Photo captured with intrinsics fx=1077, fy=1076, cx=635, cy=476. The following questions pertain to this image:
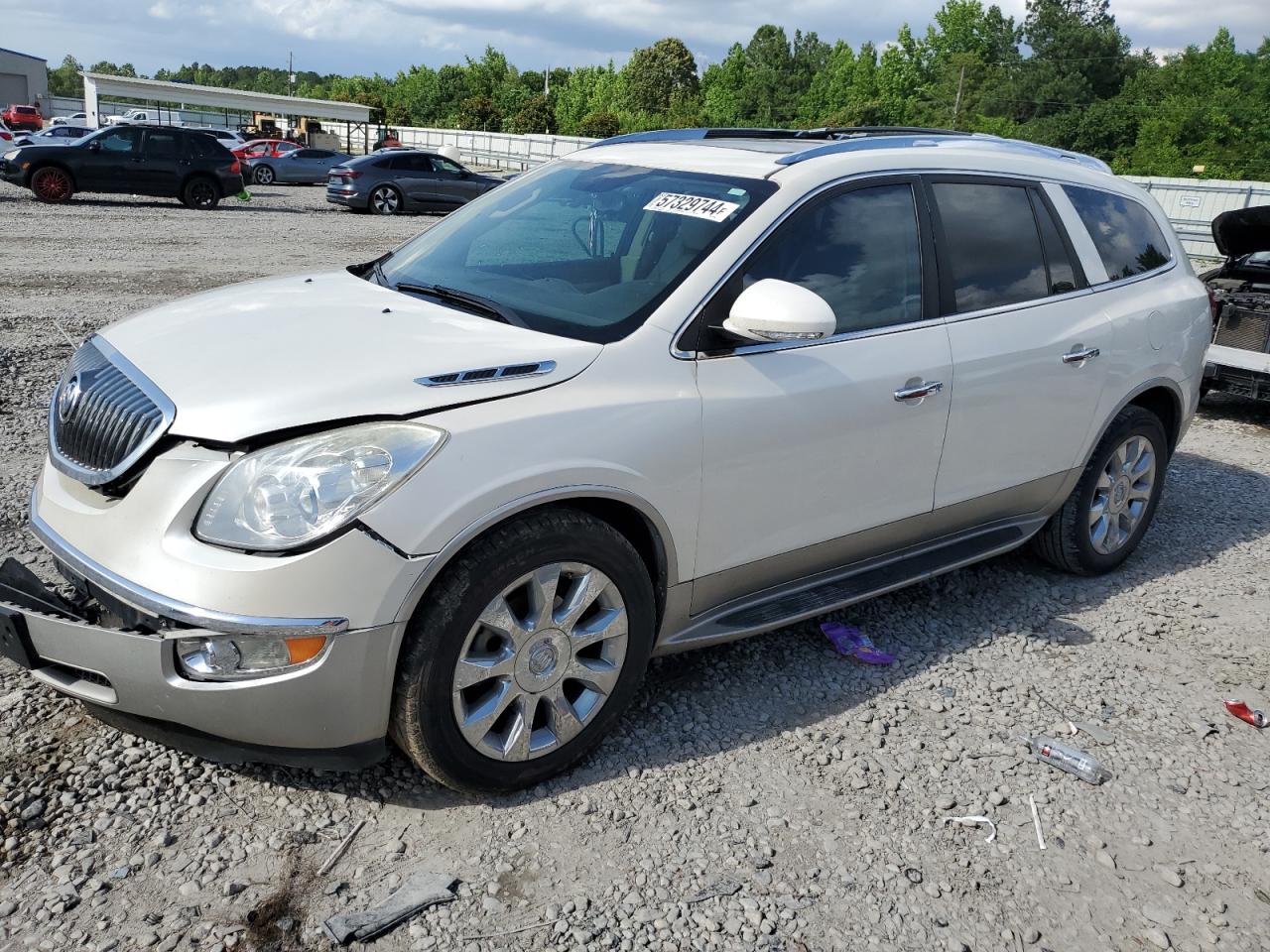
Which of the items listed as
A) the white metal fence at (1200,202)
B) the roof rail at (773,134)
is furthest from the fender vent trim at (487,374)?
the white metal fence at (1200,202)

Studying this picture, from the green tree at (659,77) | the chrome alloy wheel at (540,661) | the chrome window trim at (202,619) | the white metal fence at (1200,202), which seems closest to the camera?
the chrome window trim at (202,619)

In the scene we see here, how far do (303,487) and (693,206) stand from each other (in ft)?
5.65

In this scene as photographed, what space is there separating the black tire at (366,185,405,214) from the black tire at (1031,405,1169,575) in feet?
69.0

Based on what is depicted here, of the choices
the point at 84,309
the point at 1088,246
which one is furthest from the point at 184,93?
the point at 1088,246

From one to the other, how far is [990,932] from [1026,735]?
1.11 metres

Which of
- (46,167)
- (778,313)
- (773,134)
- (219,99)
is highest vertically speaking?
(219,99)

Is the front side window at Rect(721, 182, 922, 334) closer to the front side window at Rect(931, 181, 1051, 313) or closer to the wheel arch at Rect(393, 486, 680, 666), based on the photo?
the front side window at Rect(931, 181, 1051, 313)

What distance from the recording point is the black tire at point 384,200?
77.8 ft

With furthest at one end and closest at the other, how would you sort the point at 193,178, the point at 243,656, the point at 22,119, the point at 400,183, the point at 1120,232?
the point at 22,119, the point at 400,183, the point at 193,178, the point at 1120,232, the point at 243,656

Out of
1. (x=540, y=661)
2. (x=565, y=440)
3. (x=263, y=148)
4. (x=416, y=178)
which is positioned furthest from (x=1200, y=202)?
(x=263, y=148)

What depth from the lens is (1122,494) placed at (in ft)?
17.0

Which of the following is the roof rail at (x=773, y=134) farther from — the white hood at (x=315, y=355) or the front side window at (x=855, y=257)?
the white hood at (x=315, y=355)

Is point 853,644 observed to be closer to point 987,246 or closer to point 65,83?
point 987,246

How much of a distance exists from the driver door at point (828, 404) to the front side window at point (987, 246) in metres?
0.13
